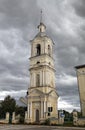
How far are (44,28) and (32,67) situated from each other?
12.2m

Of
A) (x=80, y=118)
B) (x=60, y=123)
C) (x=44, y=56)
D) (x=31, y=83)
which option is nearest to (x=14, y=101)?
(x=31, y=83)

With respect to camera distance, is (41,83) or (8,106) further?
(8,106)

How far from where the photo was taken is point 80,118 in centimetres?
3008

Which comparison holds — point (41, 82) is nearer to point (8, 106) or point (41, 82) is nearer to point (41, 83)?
point (41, 83)

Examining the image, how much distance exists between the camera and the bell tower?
136 feet

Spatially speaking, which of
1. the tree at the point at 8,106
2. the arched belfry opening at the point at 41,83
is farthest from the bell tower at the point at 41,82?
the tree at the point at 8,106

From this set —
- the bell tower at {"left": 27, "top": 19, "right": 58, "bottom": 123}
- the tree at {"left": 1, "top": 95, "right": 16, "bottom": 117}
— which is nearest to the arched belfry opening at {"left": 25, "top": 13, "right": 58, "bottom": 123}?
the bell tower at {"left": 27, "top": 19, "right": 58, "bottom": 123}

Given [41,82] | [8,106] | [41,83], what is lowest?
[8,106]

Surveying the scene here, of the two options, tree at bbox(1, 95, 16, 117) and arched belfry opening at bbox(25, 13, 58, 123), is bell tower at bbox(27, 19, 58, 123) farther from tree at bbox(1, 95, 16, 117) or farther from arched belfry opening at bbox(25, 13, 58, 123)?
tree at bbox(1, 95, 16, 117)

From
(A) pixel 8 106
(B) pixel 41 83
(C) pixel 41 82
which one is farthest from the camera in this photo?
(A) pixel 8 106

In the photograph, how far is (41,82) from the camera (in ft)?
143

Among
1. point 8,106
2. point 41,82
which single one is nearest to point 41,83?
point 41,82

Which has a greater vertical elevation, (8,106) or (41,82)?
(41,82)

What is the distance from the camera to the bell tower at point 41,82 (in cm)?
4159
